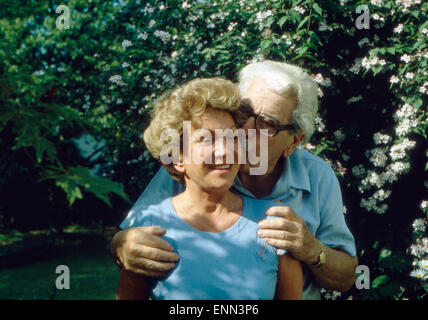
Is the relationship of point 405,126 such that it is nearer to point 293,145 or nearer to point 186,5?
point 293,145

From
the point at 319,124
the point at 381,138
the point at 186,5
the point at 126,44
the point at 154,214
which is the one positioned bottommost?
the point at 154,214

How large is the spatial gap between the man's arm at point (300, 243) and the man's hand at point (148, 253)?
34 centimetres

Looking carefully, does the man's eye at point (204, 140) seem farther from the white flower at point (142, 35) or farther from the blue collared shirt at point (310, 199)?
the white flower at point (142, 35)

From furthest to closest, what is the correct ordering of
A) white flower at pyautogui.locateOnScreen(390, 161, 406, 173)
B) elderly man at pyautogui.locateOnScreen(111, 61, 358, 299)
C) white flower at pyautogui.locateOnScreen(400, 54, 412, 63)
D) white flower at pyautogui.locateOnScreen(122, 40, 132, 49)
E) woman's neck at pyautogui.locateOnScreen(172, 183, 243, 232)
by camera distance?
white flower at pyautogui.locateOnScreen(122, 40, 132, 49)
white flower at pyautogui.locateOnScreen(390, 161, 406, 173)
white flower at pyautogui.locateOnScreen(400, 54, 412, 63)
elderly man at pyautogui.locateOnScreen(111, 61, 358, 299)
woman's neck at pyautogui.locateOnScreen(172, 183, 243, 232)

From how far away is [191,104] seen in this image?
167 centimetres

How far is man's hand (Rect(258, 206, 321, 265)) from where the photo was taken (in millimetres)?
1670

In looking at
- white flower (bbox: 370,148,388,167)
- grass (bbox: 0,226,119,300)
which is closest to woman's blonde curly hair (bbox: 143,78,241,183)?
white flower (bbox: 370,148,388,167)

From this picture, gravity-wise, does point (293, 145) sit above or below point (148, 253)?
above

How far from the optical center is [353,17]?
3.42 meters

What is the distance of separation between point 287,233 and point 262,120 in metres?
0.55

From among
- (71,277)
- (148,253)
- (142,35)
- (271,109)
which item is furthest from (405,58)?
(71,277)

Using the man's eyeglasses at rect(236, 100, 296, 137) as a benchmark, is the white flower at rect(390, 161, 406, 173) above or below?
above

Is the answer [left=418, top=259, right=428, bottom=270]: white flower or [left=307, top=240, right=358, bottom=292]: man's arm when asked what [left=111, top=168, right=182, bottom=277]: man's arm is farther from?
[left=418, top=259, right=428, bottom=270]: white flower
